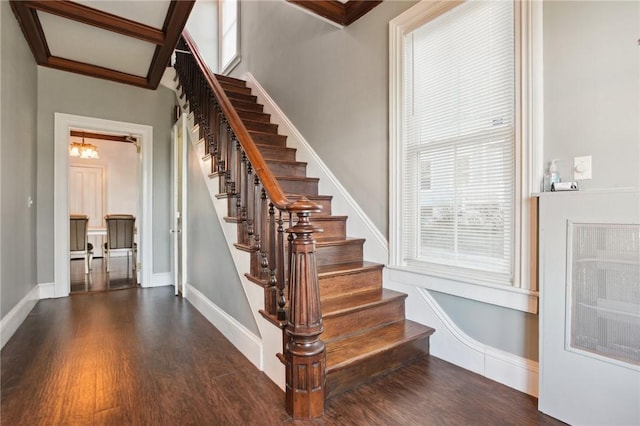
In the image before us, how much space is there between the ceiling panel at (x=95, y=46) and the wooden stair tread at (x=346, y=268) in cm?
294

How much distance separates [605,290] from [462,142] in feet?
3.67

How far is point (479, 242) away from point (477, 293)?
0.32 m

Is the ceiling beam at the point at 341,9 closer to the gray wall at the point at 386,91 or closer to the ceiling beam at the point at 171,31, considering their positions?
the gray wall at the point at 386,91

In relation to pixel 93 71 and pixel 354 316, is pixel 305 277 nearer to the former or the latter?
pixel 354 316

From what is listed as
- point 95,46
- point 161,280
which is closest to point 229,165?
point 95,46

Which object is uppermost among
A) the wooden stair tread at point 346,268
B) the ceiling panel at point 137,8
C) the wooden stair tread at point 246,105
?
the ceiling panel at point 137,8

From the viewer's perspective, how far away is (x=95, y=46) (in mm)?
3373

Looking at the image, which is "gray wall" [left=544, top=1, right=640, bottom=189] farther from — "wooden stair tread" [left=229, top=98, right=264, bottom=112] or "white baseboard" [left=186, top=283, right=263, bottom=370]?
"wooden stair tread" [left=229, top=98, right=264, bottom=112]

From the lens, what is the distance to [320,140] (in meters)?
3.34

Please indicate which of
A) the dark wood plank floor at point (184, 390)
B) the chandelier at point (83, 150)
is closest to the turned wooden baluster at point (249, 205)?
the dark wood plank floor at point (184, 390)

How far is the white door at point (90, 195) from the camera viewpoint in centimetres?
757

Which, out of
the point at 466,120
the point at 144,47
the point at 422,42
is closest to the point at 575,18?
the point at 466,120

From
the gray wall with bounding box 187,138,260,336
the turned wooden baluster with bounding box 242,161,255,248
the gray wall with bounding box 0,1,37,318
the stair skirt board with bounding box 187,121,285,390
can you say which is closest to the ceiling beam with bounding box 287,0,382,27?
the turned wooden baluster with bounding box 242,161,255,248

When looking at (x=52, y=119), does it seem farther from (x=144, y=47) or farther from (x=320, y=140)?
(x=320, y=140)
